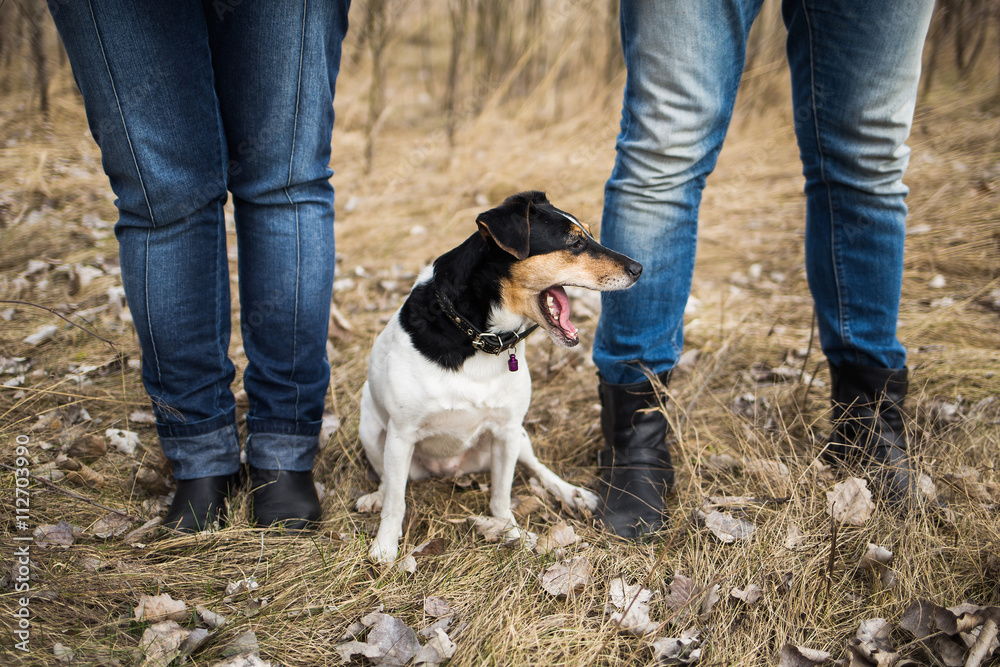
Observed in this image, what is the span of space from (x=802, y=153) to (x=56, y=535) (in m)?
2.56

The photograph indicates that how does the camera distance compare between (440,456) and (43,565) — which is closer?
(43,565)

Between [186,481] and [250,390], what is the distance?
1.08 feet

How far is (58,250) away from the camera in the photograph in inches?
151

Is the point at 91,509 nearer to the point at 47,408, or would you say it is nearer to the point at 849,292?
the point at 47,408

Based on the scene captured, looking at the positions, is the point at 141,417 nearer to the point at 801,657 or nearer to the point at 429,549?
the point at 429,549

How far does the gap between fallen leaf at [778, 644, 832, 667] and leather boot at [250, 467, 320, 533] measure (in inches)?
54.3

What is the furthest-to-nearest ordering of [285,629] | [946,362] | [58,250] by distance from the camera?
[58,250] < [946,362] < [285,629]

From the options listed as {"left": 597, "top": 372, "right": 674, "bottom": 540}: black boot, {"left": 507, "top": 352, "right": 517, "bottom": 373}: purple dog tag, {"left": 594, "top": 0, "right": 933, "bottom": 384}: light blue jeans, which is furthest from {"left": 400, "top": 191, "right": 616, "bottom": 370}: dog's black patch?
{"left": 597, "top": 372, "right": 674, "bottom": 540}: black boot

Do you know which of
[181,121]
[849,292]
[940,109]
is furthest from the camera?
[940,109]

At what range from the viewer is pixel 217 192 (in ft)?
6.01

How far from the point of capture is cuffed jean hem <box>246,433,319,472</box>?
2.07 m

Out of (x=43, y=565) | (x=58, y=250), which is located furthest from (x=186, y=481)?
(x=58, y=250)

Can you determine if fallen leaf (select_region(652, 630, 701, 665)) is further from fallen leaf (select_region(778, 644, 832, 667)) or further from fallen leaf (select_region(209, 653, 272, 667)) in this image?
fallen leaf (select_region(209, 653, 272, 667))

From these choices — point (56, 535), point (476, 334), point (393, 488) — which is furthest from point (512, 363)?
point (56, 535)
